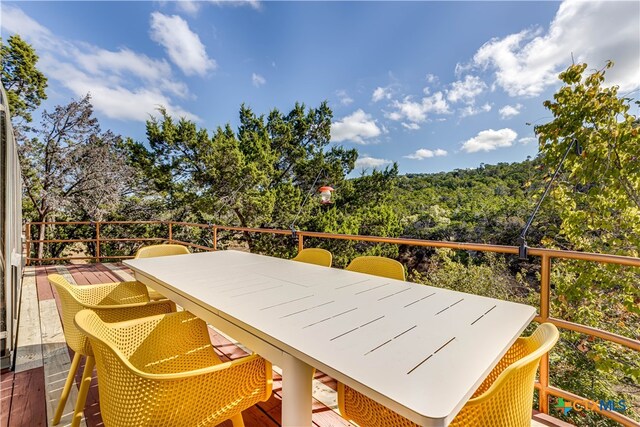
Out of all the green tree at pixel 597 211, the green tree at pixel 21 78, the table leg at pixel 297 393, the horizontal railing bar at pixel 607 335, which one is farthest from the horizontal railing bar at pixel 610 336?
the green tree at pixel 21 78

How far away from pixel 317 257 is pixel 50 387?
1.97 m

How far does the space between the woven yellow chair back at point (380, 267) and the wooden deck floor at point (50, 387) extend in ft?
2.49

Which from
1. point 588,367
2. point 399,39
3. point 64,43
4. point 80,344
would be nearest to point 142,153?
point 64,43

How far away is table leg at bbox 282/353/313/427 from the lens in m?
0.92

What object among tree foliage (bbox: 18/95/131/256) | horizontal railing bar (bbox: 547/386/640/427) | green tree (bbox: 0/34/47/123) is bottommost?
horizontal railing bar (bbox: 547/386/640/427)

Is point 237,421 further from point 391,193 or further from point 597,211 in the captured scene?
point 391,193

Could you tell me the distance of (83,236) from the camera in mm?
11445

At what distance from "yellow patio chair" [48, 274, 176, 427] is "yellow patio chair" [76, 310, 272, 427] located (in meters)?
0.28

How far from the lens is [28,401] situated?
5.86 feet

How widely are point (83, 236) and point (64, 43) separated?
701 cm

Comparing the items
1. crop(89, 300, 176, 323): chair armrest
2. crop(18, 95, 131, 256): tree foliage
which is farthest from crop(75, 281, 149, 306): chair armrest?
crop(18, 95, 131, 256): tree foliage

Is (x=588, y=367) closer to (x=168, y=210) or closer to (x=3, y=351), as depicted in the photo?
(x=3, y=351)

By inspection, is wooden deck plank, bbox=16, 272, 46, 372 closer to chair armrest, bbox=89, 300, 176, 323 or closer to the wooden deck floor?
the wooden deck floor

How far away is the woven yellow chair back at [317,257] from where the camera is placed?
8.11 feet
